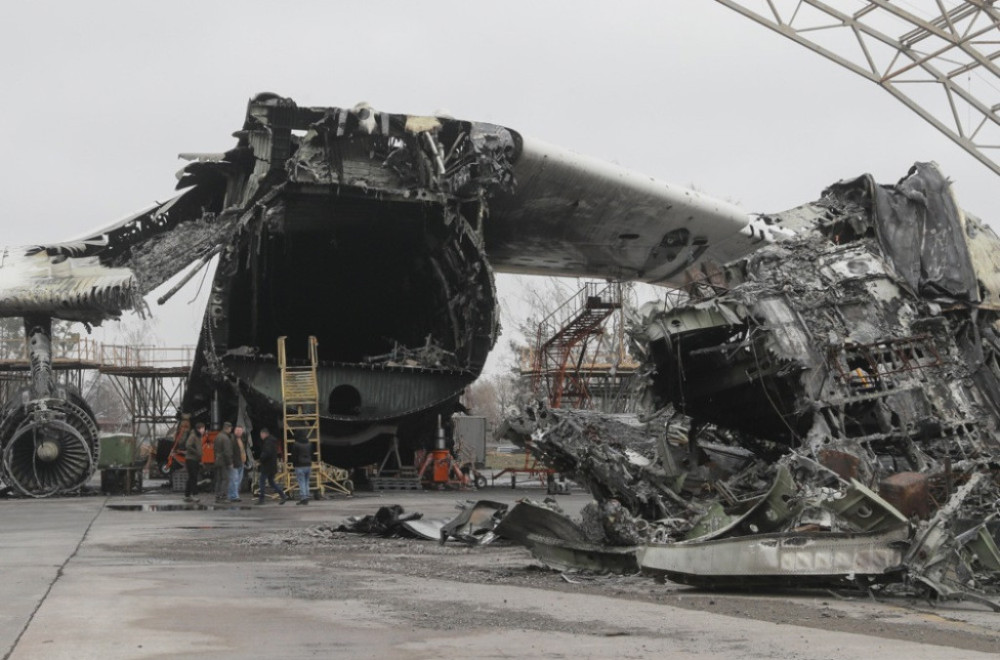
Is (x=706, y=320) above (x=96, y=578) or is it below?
above

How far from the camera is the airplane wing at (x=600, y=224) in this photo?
24516 millimetres

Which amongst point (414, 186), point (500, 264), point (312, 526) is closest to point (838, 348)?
point (312, 526)

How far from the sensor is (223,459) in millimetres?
19141

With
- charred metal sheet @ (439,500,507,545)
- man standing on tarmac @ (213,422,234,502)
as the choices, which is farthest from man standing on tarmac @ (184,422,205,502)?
charred metal sheet @ (439,500,507,545)

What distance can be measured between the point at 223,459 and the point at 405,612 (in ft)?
44.1

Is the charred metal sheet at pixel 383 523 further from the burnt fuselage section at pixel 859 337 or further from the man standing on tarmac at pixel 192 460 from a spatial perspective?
the man standing on tarmac at pixel 192 460

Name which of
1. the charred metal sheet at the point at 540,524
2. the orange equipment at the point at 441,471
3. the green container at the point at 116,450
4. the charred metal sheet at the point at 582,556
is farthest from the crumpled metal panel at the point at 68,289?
the charred metal sheet at the point at 582,556

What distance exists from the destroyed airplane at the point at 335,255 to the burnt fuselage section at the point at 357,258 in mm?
38

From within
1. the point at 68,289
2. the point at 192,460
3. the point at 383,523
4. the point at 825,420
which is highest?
the point at 68,289

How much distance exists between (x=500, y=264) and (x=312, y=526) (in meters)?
17.8

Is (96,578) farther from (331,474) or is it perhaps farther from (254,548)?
(331,474)

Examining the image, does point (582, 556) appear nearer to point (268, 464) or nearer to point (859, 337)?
point (859, 337)

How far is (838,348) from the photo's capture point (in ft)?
32.7

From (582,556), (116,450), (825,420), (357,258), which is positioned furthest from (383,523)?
(116,450)
